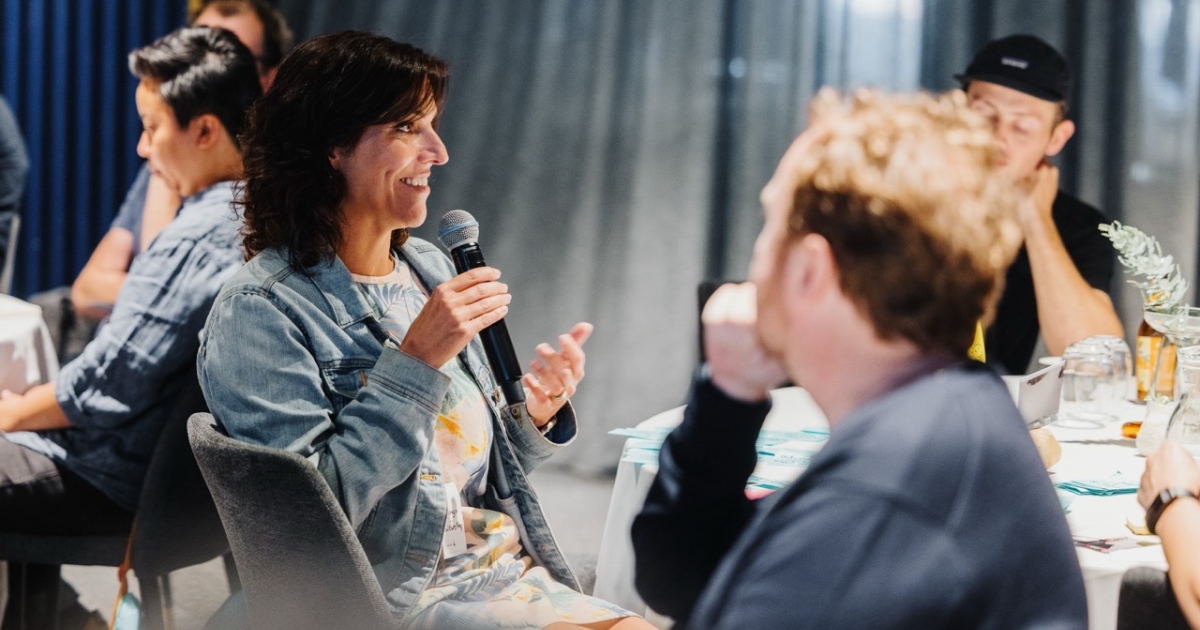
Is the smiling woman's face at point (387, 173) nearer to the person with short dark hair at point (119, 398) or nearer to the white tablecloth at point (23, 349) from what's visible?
the person with short dark hair at point (119, 398)

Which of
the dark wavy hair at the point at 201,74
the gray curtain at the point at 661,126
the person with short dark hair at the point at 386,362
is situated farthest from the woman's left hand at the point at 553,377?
the gray curtain at the point at 661,126

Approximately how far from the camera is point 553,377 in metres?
1.77

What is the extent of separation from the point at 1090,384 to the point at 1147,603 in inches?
36.2

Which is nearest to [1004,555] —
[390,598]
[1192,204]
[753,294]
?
→ [753,294]

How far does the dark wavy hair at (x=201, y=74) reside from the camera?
2.44 metres

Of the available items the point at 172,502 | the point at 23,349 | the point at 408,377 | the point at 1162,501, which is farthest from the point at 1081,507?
the point at 23,349

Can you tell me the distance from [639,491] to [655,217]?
2733 mm

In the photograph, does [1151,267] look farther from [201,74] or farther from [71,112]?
[71,112]

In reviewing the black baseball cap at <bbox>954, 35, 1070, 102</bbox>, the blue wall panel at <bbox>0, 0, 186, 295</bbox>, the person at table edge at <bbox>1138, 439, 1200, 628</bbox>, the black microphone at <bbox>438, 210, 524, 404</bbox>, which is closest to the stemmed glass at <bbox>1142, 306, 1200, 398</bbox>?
the person at table edge at <bbox>1138, 439, 1200, 628</bbox>

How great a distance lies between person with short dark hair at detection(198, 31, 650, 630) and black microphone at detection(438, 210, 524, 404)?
0.19 ft

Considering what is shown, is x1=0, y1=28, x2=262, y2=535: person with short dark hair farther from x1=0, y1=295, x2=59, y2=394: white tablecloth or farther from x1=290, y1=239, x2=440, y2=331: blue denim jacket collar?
x1=290, y1=239, x2=440, y2=331: blue denim jacket collar

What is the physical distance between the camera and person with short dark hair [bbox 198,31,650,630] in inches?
57.6

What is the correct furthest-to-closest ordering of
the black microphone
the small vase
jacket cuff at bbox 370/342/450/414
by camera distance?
the small vase → the black microphone → jacket cuff at bbox 370/342/450/414

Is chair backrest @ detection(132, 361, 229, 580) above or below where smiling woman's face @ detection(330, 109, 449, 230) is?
below
